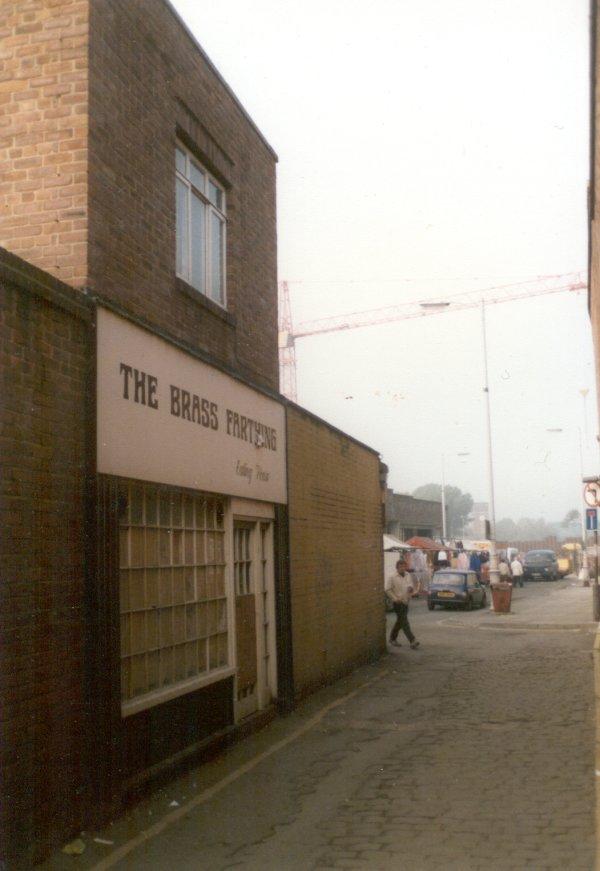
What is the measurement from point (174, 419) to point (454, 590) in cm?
2433

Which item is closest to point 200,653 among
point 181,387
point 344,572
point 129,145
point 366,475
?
point 181,387

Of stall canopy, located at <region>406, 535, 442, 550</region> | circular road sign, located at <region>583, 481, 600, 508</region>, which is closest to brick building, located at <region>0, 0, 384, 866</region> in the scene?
circular road sign, located at <region>583, 481, 600, 508</region>

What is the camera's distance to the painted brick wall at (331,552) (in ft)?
40.8

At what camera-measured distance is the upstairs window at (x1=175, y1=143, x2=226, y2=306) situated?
9.66 metres

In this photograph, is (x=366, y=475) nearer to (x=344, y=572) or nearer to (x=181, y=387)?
(x=344, y=572)

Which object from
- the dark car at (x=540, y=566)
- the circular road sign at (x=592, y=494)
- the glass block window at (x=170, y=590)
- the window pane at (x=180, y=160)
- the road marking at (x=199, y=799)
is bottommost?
the dark car at (x=540, y=566)

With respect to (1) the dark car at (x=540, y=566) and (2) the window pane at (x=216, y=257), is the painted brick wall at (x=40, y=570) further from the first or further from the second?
→ (1) the dark car at (x=540, y=566)

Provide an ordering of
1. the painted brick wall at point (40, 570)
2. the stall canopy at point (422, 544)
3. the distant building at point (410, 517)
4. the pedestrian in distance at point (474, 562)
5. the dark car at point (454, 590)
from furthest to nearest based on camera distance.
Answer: the distant building at point (410, 517) → the pedestrian in distance at point (474, 562) → the stall canopy at point (422, 544) → the dark car at point (454, 590) → the painted brick wall at point (40, 570)

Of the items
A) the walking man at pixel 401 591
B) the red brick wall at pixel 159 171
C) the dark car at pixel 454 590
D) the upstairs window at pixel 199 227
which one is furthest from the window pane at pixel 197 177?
the dark car at pixel 454 590

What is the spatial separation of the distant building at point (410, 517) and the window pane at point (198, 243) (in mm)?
39299

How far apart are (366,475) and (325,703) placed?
19.8ft

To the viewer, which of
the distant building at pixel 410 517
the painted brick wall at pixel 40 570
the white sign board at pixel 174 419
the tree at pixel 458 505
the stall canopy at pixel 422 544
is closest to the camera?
the painted brick wall at pixel 40 570

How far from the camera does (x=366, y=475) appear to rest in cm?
1733

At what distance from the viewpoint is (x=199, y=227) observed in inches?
401
